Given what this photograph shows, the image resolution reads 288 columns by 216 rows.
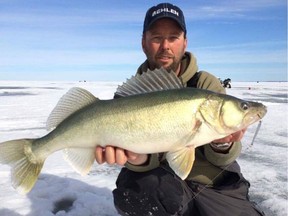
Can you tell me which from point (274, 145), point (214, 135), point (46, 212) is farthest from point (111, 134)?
point (274, 145)

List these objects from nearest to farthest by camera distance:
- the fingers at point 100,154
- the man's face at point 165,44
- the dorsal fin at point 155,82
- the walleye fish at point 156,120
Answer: the walleye fish at point 156,120 < the dorsal fin at point 155,82 < the fingers at point 100,154 < the man's face at point 165,44

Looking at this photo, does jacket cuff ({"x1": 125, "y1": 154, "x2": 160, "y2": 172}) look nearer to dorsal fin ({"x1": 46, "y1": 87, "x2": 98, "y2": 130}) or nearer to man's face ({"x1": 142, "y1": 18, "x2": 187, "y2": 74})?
dorsal fin ({"x1": 46, "y1": 87, "x2": 98, "y2": 130})

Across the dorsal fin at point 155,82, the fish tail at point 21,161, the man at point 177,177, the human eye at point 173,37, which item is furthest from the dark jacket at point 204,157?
the fish tail at point 21,161

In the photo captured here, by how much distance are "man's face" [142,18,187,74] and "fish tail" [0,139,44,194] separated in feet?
4.40

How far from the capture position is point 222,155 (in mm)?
2781

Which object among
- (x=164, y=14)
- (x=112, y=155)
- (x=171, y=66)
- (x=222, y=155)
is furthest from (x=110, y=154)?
(x=164, y=14)

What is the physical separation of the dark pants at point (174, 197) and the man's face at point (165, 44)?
970 millimetres

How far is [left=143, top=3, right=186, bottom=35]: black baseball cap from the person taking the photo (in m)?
3.20

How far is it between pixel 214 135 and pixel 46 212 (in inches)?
78.3

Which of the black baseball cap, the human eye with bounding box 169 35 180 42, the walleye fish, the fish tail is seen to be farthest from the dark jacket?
the fish tail

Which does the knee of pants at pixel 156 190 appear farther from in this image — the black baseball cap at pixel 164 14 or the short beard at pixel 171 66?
the black baseball cap at pixel 164 14

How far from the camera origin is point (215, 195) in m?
3.00

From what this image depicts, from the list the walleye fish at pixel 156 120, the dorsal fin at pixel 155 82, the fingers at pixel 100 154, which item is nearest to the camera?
the walleye fish at pixel 156 120

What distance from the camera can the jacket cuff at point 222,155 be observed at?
2781mm
